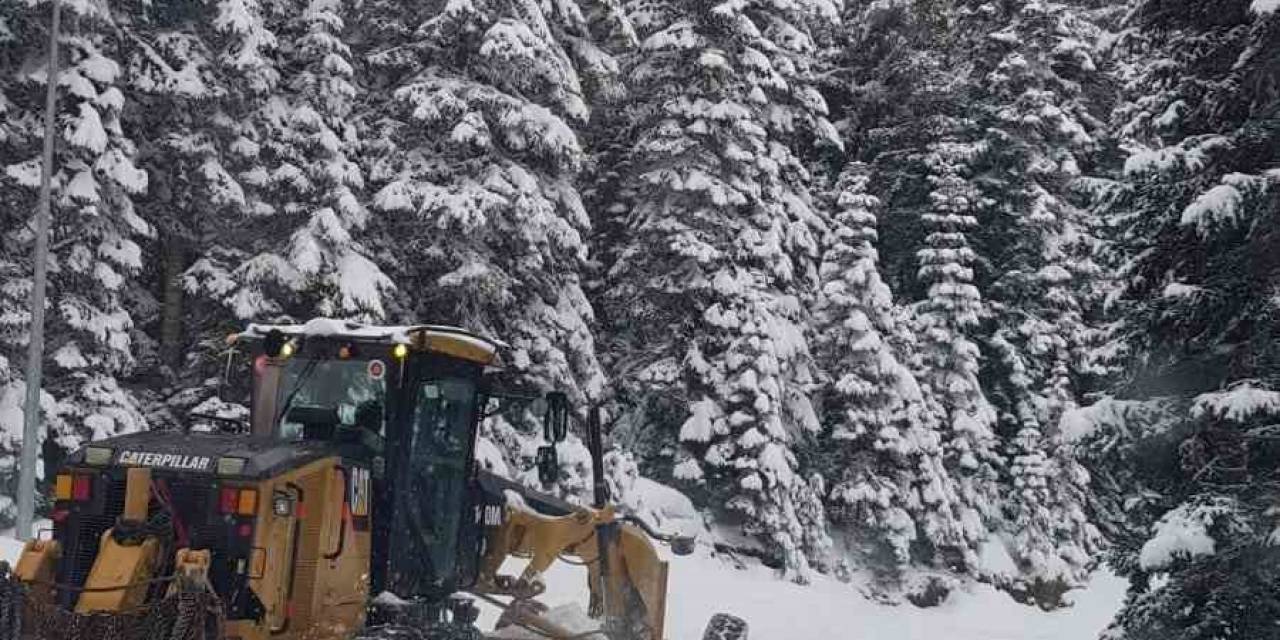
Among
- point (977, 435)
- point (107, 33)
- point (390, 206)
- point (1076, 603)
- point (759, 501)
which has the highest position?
point (107, 33)

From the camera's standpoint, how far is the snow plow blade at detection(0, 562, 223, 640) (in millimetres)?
6250

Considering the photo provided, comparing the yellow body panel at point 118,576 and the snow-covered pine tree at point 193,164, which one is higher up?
the snow-covered pine tree at point 193,164

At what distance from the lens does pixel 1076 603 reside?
26109mm

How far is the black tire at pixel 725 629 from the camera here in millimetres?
9719

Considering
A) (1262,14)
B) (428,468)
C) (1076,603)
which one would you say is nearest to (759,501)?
(1076,603)

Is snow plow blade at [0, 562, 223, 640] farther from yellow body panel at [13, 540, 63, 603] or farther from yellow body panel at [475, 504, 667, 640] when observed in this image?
yellow body panel at [475, 504, 667, 640]

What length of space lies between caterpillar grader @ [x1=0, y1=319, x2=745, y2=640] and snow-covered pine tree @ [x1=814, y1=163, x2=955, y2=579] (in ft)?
44.8

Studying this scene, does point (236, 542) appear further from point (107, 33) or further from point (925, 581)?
point (925, 581)

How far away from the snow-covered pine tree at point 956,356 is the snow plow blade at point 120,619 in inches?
820

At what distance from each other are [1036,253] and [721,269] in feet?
40.2

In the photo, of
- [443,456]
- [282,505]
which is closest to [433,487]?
[443,456]

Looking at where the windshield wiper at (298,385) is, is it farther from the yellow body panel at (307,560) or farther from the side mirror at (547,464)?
the side mirror at (547,464)

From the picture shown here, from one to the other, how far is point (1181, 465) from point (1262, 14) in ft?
13.1

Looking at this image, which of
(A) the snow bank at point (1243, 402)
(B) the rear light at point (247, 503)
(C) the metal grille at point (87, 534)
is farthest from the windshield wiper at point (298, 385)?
(A) the snow bank at point (1243, 402)
